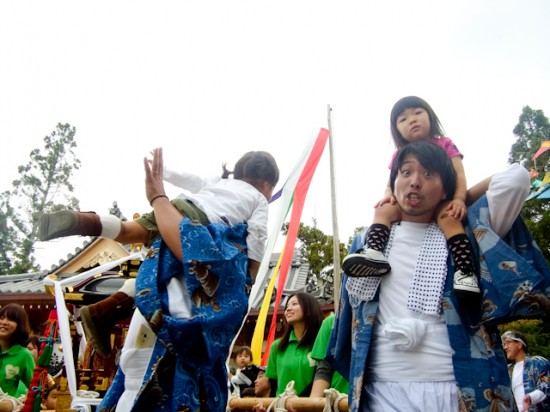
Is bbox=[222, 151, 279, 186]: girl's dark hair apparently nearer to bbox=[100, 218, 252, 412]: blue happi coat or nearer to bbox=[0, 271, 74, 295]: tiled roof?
bbox=[100, 218, 252, 412]: blue happi coat

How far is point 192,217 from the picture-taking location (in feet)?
6.17

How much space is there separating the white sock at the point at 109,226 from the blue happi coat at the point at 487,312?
3.34 feet

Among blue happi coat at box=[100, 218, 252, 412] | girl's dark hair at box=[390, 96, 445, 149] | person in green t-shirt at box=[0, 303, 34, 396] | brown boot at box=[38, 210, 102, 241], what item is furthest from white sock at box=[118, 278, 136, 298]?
person in green t-shirt at box=[0, 303, 34, 396]

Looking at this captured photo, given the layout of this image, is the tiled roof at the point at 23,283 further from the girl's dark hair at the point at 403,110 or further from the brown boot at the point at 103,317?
the girl's dark hair at the point at 403,110

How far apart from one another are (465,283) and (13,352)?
13.1 ft

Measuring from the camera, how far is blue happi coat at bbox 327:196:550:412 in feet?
5.12

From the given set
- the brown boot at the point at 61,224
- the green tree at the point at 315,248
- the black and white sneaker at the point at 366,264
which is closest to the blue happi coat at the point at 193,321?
the brown boot at the point at 61,224

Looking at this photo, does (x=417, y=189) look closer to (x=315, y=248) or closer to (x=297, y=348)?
(x=297, y=348)

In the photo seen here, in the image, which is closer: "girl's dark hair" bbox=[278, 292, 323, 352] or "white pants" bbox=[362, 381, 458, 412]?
"white pants" bbox=[362, 381, 458, 412]

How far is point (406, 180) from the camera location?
1903mm

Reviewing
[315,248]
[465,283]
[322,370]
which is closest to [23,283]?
[315,248]

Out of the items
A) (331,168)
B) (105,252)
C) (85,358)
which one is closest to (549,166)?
(331,168)

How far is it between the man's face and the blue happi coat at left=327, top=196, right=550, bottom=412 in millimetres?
152

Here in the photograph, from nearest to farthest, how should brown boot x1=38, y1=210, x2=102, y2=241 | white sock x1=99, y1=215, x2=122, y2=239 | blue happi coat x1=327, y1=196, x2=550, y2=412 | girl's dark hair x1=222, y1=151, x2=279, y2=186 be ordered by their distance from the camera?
blue happi coat x1=327, y1=196, x2=550, y2=412, brown boot x1=38, y1=210, x2=102, y2=241, white sock x1=99, y1=215, x2=122, y2=239, girl's dark hair x1=222, y1=151, x2=279, y2=186
